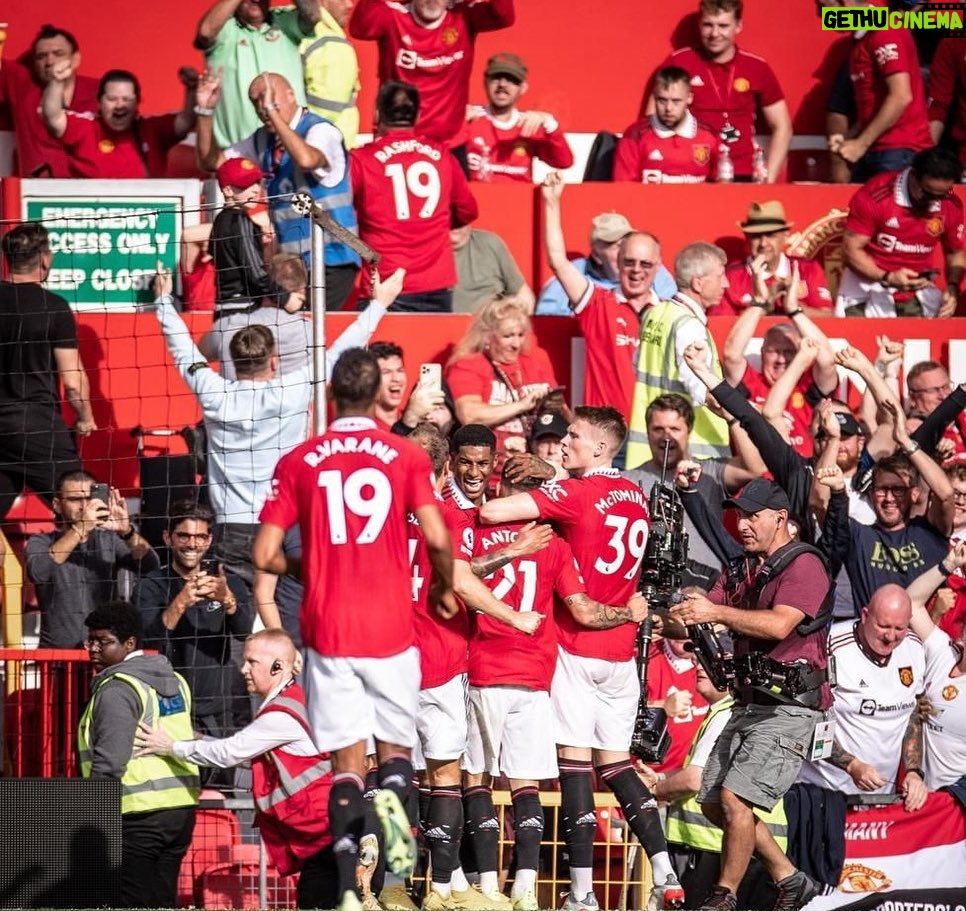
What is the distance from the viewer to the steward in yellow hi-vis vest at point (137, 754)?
896 cm

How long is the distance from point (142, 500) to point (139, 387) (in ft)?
4.39

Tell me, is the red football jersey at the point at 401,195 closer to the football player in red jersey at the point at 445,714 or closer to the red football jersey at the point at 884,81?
the football player in red jersey at the point at 445,714

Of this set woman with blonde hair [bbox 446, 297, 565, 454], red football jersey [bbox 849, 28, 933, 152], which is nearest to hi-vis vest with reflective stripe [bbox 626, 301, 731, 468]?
woman with blonde hair [bbox 446, 297, 565, 454]

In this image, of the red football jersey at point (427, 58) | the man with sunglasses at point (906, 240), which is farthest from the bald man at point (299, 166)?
the man with sunglasses at point (906, 240)

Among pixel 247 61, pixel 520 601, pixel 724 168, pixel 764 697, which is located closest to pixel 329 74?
pixel 247 61

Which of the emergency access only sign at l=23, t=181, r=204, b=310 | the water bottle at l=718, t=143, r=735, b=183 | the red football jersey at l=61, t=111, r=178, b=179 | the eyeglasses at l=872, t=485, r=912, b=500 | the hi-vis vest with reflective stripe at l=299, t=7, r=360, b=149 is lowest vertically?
the eyeglasses at l=872, t=485, r=912, b=500

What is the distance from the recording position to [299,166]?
1144cm

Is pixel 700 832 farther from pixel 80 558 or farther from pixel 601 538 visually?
pixel 80 558

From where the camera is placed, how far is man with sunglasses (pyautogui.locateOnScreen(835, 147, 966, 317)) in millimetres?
13383

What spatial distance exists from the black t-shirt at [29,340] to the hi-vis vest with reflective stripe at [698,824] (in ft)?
14.4

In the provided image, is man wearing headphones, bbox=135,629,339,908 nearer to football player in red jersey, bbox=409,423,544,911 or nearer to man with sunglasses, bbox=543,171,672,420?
football player in red jersey, bbox=409,423,544,911

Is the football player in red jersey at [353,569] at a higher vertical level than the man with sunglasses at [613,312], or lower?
lower

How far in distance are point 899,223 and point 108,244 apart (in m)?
5.71

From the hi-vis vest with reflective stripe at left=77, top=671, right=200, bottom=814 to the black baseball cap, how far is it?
2988 millimetres
